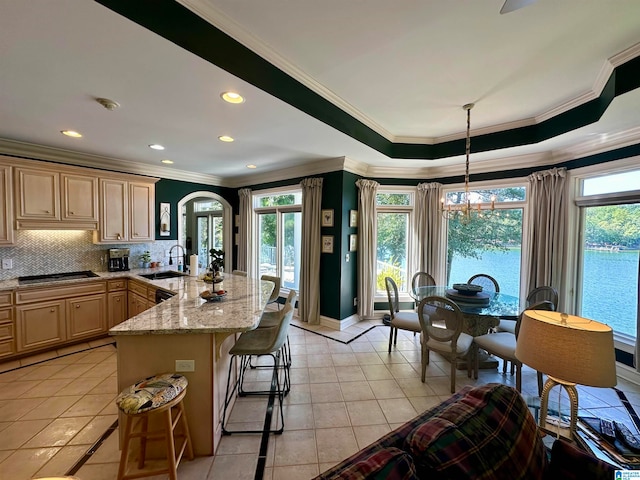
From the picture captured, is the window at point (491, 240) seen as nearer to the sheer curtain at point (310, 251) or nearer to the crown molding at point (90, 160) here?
the sheer curtain at point (310, 251)

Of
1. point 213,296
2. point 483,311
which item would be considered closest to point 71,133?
point 213,296

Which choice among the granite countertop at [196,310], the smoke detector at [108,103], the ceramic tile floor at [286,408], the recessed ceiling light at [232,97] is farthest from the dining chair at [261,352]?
the smoke detector at [108,103]

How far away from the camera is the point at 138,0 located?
1430 mm

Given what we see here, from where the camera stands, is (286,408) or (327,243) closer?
(286,408)

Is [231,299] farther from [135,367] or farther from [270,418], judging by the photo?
[270,418]

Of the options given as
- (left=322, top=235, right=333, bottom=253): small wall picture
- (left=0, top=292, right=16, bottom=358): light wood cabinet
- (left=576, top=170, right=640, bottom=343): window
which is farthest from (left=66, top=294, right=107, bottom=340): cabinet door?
(left=576, top=170, right=640, bottom=343): window

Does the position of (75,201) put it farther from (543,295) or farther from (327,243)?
(543,295)

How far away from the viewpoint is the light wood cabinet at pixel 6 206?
125 inches

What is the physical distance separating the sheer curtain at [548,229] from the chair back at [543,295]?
0.23 metres

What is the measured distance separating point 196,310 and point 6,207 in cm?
307

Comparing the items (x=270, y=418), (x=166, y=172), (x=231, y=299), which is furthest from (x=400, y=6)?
(x=166, y=172)

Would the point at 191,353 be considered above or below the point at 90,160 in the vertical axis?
below

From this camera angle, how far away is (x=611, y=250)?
3.20 metres

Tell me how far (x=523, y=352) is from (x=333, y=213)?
322 cm
